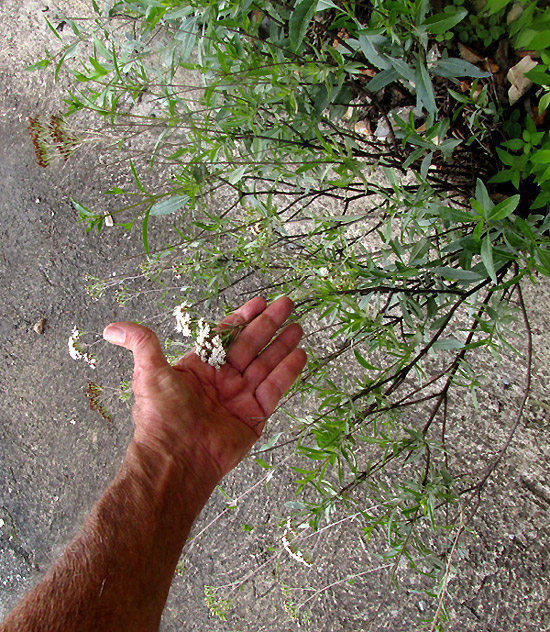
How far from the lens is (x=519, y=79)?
152 cm

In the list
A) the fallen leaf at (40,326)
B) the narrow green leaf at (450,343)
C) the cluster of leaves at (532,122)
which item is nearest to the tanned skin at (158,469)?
the narrow green leaf at (450,343)

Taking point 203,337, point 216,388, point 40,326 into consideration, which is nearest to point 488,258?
point 203,337

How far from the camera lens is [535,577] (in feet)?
6.48

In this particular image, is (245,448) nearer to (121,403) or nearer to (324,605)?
(324,605)

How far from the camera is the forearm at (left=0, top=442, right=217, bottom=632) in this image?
4.00 feet

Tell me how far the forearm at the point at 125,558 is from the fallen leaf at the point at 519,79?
1582mm

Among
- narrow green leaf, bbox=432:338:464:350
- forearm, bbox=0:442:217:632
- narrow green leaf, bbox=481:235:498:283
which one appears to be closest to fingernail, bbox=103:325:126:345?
forearm, bbox=0:442:217:632

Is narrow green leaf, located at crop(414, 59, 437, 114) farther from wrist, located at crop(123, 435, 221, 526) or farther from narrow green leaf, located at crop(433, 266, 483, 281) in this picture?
wrist, located at crop(123, 435, 221, 526)

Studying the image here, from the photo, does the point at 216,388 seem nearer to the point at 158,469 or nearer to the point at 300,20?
the point at 158,469

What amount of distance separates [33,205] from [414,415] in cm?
245

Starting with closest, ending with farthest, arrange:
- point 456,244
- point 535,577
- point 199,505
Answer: point 456,244, point 199,505, point 535,577

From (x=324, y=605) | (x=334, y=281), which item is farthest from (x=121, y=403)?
(x=334, y=281)

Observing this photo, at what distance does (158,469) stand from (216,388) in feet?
1.22

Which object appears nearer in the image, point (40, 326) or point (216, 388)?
point (216, 388)
